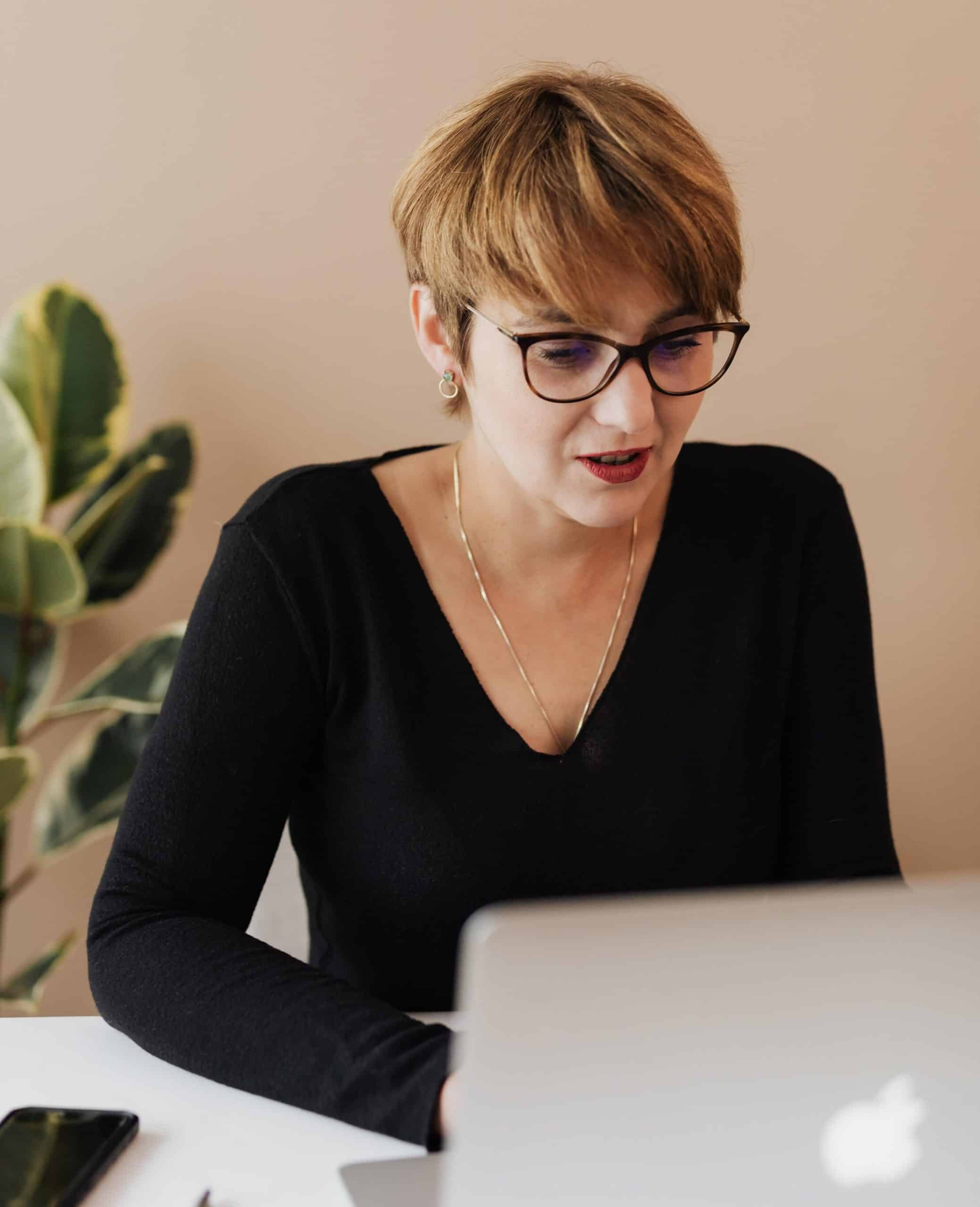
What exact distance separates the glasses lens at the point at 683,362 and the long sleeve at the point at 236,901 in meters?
0.37

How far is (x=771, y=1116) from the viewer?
1.72 feet

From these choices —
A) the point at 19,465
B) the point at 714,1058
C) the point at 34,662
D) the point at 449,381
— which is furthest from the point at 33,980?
the point at 714,1058

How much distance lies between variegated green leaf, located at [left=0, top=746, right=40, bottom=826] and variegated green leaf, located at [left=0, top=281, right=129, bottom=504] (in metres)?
0.32

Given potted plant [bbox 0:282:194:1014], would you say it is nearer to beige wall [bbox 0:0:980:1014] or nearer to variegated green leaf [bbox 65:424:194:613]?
variegated green leaf [bbox 65:424:194:613]

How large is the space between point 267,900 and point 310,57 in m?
1.12

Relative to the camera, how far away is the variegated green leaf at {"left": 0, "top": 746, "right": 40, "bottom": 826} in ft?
5.05

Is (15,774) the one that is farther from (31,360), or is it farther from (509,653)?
(509,653)

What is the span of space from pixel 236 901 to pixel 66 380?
0.80m

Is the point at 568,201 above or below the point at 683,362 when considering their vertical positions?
above

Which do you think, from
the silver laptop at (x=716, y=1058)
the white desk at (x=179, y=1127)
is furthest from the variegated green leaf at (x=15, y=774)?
the silver laptop at (x=716, y=1058)

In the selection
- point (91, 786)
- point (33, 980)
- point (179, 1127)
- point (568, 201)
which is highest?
point (568, 201)

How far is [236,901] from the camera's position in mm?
1065

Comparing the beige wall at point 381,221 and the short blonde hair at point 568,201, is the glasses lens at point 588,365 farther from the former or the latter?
the beige wall at point 381,221

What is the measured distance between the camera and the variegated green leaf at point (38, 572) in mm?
1509
